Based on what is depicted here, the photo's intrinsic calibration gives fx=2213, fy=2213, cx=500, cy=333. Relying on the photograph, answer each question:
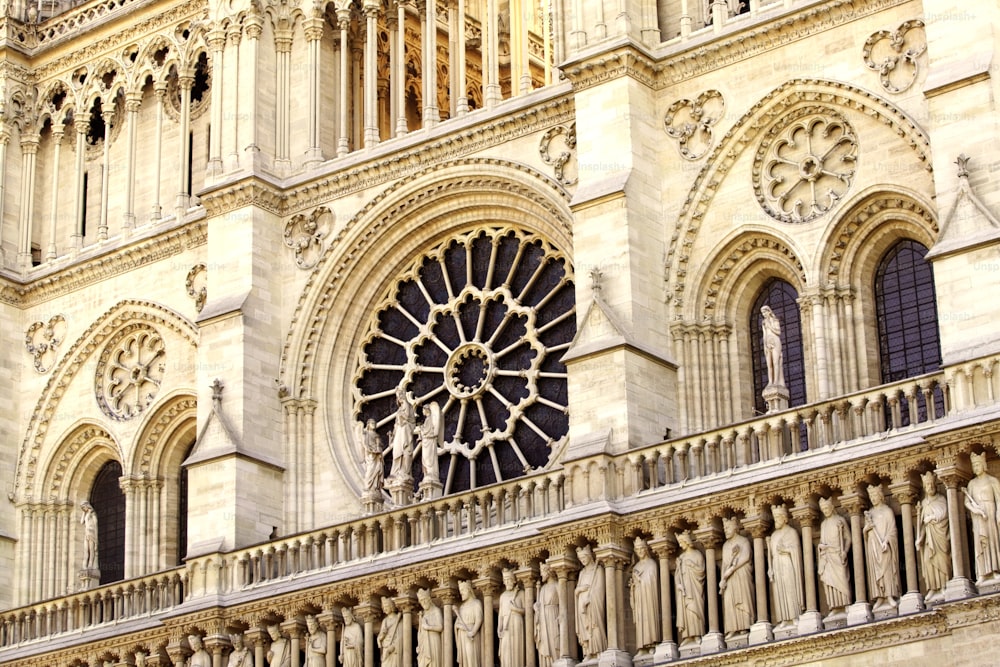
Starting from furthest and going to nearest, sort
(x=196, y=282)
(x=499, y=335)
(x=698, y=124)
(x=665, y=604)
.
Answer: (x=196, y=282) → (x=499, y=335) → (x=698, y=124) → (x=665, y=604)

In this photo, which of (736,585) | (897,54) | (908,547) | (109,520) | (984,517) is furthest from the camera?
(109,520)

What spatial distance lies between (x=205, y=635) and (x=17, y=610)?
14.6 ft

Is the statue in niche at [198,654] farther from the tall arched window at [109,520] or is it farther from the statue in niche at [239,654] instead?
the tall arched window at [109,520]

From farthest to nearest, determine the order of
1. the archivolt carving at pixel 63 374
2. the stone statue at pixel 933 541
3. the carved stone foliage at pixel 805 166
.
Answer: the archivolt carving at pixel 63 374, the carved stone foliage at pixel 805 166, the stone statue at pixel 933 541

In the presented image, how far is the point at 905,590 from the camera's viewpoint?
2519 centimetres

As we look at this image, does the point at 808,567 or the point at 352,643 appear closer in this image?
the point at 808,567

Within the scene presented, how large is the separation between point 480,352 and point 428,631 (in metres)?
4.80

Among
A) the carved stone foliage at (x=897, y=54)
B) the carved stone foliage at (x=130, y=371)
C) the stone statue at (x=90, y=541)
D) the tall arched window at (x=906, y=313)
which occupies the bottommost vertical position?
the stone statue at (x=90, y=541)

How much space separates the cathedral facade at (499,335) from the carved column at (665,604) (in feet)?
0.18

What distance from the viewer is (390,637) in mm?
29312

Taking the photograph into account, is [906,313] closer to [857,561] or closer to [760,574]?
[857,561]

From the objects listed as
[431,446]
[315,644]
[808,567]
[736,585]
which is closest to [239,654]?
[315,644]

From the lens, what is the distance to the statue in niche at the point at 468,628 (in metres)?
28.3

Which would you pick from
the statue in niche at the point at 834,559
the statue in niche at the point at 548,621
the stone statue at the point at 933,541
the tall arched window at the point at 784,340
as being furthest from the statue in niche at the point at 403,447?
the stone statue at the point at 933,541
